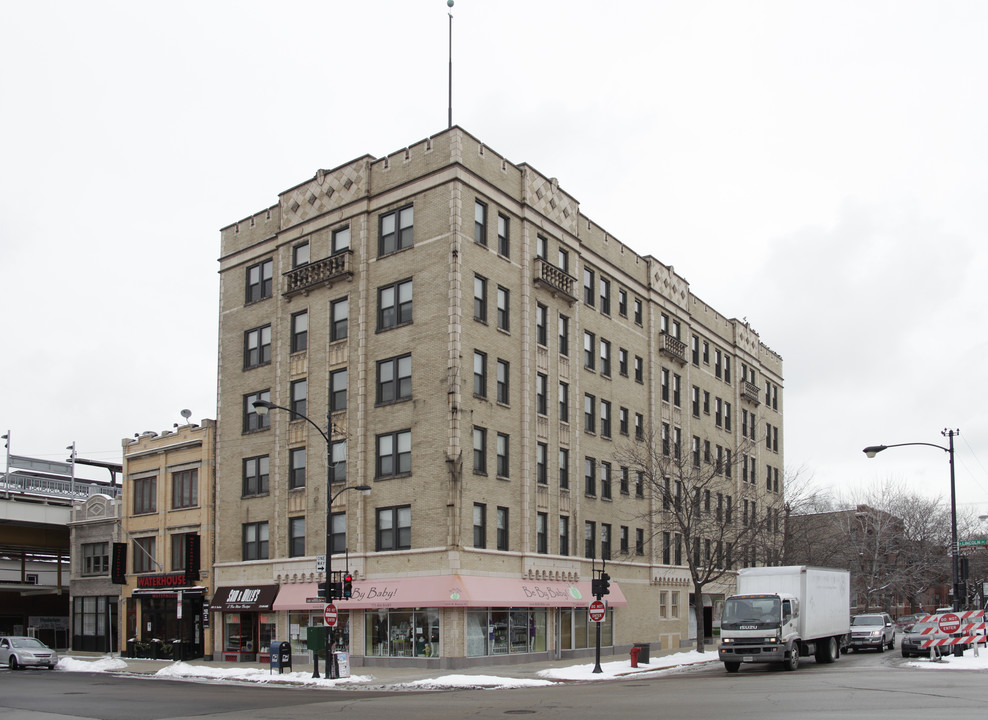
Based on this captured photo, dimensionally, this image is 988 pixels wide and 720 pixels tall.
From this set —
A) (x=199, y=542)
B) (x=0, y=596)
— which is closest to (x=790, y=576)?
(x=199, y=542)

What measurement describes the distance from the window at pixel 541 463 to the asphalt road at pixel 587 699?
1140 centimetres

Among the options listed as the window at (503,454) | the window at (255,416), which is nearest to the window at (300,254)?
the window at (255,416)

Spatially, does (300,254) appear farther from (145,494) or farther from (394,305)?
(145,494)

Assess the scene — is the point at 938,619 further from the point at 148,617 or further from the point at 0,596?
the point at 0,596

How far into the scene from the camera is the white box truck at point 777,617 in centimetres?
3128

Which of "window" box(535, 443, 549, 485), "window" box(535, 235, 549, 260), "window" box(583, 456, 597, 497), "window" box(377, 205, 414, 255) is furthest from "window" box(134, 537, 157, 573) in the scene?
"window" box(535, 235, 549, 260)

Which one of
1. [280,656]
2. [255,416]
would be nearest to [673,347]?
[255,416]

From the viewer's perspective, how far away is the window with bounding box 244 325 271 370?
4575 cm

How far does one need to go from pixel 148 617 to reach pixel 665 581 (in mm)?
25630

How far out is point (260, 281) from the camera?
4700 centimetres

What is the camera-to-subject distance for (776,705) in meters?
19.4

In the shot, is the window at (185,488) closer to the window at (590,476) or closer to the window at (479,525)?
the window at (479,525)

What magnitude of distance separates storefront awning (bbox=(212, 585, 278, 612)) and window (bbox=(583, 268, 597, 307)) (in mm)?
19026

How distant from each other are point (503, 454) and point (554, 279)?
8346mm
